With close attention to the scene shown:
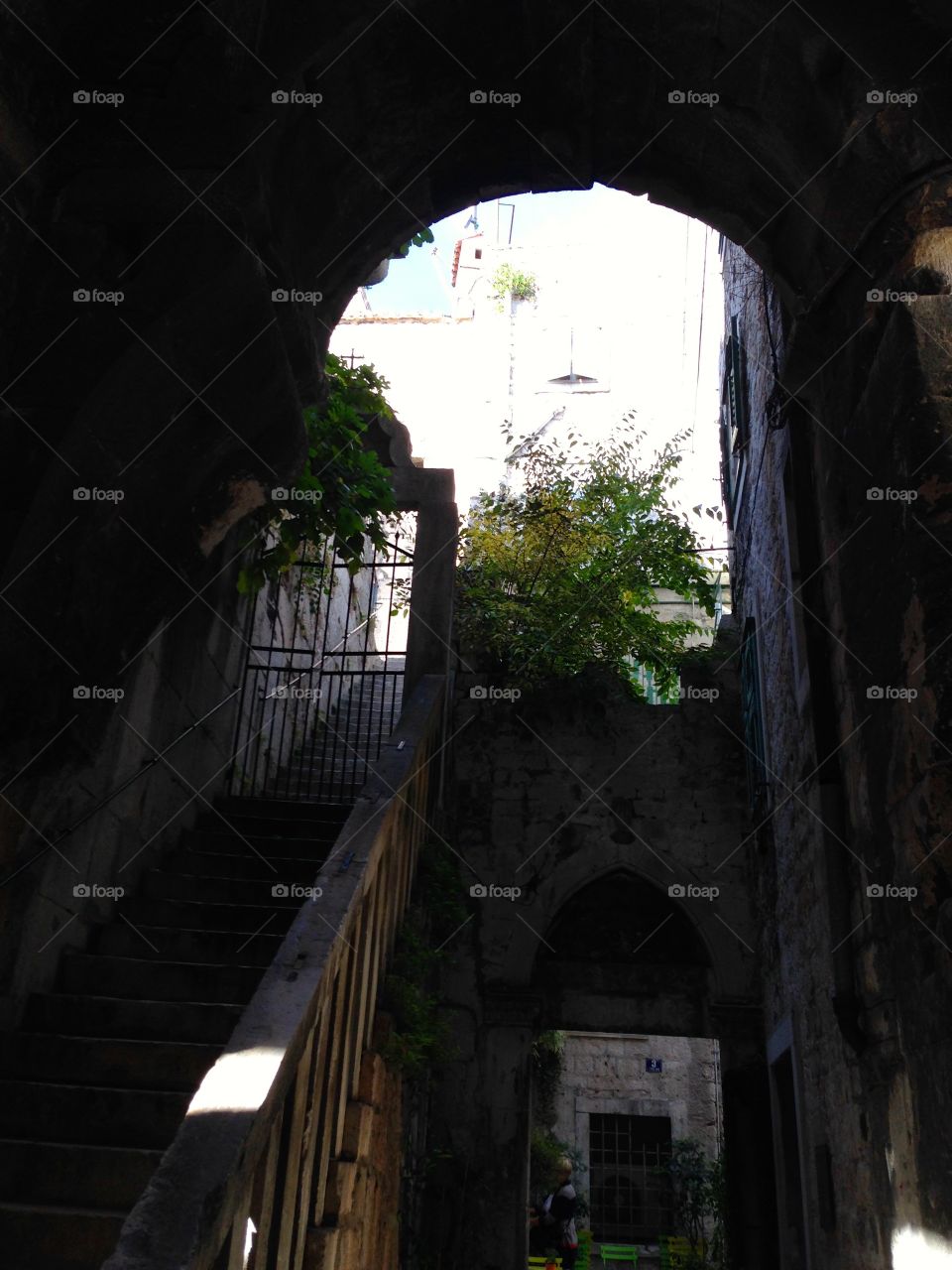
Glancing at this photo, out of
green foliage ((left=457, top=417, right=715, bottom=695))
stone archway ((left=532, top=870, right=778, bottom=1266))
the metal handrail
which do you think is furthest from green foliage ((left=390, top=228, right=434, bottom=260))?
stone archway ((left=532, top=870, right=778, bottom=1266))

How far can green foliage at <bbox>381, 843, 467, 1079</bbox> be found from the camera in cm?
442

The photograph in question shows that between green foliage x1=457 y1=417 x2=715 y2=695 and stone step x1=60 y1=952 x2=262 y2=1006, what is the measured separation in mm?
4051

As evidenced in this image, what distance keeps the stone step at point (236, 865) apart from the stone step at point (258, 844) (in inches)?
3.2

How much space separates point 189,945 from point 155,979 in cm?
31

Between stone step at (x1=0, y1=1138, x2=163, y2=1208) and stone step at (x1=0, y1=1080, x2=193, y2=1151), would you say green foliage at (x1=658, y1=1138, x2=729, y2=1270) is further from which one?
stone step at (x1=0, y1=1138, x2=163, y2=1208)

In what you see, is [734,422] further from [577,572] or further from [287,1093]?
[287,1093]

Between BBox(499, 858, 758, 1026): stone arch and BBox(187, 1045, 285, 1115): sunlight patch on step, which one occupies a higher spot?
BBox(499, 858, 758, 1026): stone arch

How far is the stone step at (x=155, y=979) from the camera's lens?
4438 millimetres

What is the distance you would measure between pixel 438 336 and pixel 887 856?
59.6 feet

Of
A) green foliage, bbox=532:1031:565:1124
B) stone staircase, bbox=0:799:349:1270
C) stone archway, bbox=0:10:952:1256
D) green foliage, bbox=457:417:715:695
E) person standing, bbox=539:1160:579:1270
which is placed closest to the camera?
stone staircase, bbox=0:799:349:1270

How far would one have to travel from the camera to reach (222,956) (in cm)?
477

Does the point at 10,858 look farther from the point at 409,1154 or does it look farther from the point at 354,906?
the point at 409,1154

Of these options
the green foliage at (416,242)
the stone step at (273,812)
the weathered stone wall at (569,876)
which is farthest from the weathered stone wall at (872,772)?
the stone step at (273,812)

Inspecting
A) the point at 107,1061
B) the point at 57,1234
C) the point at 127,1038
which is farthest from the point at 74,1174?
the point at 127,1038
